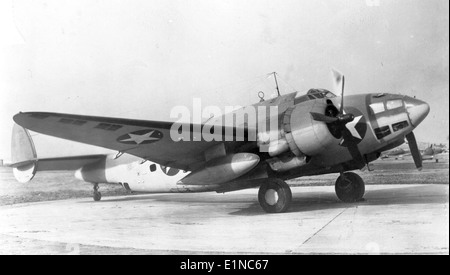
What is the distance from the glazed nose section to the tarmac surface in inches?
64.9

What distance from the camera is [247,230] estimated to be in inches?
242

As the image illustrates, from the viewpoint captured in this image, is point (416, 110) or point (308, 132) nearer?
point (416, 110)

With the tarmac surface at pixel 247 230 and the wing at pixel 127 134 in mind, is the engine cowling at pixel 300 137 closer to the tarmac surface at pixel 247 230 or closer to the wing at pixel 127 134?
the wing at pixel 127 134

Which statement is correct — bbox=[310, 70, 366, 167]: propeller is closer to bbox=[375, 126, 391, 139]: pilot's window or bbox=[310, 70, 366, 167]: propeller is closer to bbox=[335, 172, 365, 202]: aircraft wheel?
bbox=[375, 126, 391, 139]: pilot's window

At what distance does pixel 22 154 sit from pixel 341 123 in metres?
8.57

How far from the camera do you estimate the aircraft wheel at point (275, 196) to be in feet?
25.2

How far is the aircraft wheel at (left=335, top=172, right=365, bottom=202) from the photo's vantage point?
8.97 m

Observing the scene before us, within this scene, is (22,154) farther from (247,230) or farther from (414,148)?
(414,148)

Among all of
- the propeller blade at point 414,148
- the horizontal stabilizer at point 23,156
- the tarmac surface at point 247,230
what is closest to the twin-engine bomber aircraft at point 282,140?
the propeller blade at point 414,148

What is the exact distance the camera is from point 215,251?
4.88 metres

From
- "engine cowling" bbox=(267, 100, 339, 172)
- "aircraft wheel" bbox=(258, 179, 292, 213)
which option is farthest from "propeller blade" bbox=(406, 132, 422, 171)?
"aircraft wheel" bbox=(258, 179, 292, 213)

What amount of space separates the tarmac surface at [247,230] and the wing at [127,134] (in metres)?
1.28

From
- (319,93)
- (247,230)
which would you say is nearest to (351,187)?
(319,93)

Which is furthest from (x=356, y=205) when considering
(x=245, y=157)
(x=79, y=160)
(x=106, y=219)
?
(x=79, y=160)
